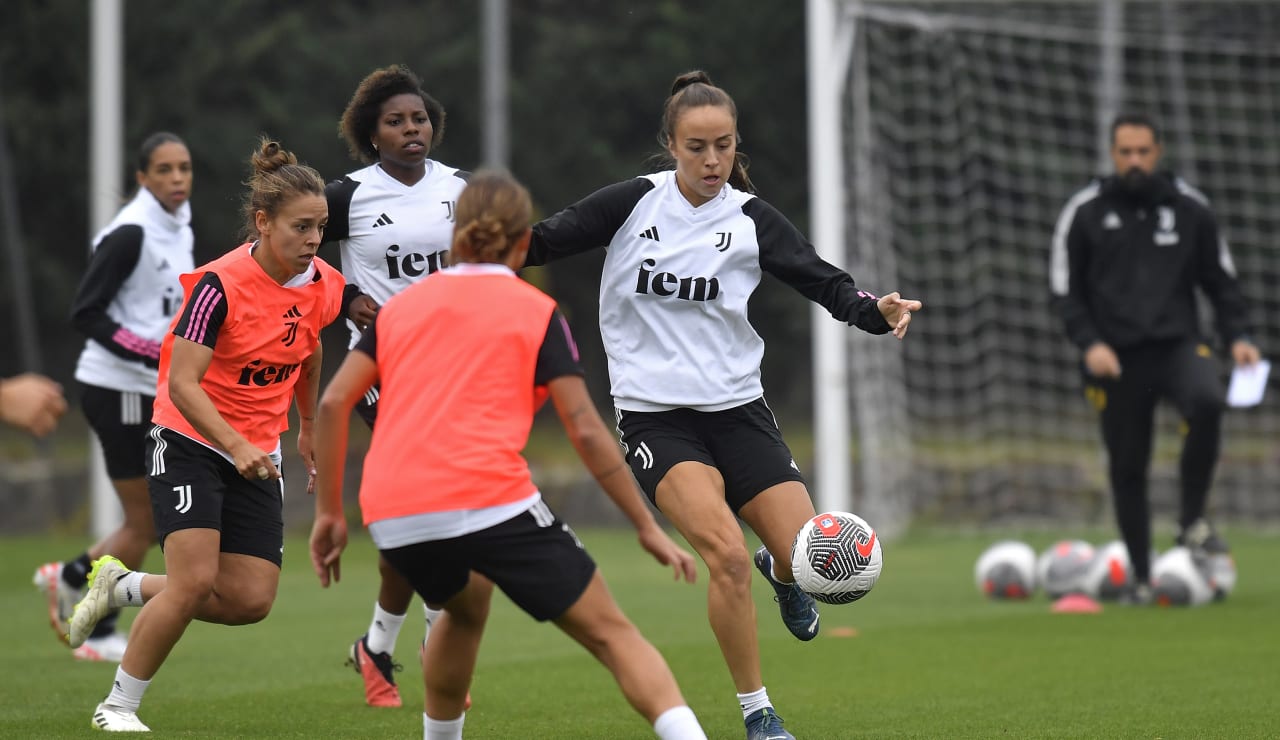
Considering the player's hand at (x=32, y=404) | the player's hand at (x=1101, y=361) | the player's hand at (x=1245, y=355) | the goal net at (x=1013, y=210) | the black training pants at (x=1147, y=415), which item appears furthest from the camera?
the goal net at (x=1013, y=210)

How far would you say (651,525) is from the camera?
166 inches

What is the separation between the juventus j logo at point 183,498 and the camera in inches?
223

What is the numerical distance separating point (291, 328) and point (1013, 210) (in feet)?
46.9

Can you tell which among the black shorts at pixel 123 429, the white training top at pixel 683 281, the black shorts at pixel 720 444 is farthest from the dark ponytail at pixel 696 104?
the black shorts at pixel 123 429

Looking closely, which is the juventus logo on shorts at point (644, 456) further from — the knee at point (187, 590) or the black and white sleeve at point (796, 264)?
the knee at point (187, 590)

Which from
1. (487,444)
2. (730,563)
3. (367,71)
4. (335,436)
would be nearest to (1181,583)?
(730,563)

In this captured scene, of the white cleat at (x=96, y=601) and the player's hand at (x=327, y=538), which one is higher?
the player's hand at (x=327, y=538)

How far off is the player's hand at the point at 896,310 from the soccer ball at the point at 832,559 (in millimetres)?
652

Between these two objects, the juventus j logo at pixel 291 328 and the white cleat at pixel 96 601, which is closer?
the juventus j logo at pixel 291 328

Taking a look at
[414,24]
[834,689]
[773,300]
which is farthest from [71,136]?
[834,689]

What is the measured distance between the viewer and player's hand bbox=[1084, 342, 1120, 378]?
9273mm

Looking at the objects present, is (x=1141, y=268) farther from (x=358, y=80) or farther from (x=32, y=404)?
(x=358, y=80)

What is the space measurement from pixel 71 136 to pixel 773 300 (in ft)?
34.2

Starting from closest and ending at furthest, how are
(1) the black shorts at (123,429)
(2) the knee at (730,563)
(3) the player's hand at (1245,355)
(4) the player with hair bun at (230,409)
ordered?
(2) the knee at (730,563), (4) the player with hair bun at (230,409), (1) the black shorts at (123,429), (3) the player's hand at (1245,355)
